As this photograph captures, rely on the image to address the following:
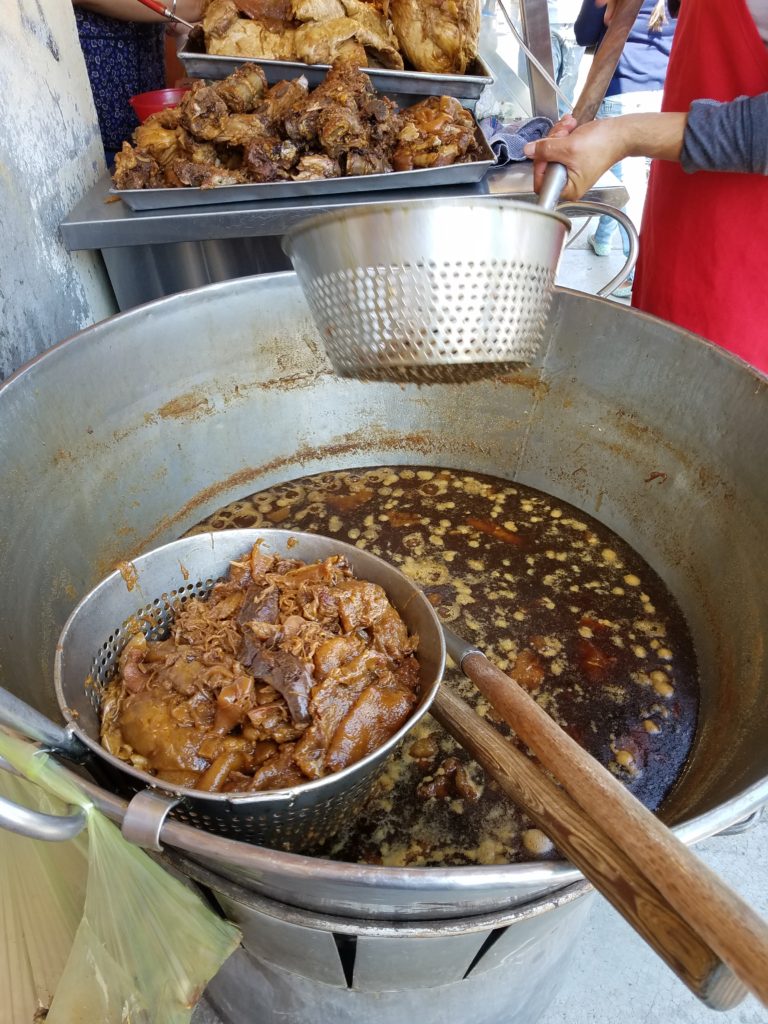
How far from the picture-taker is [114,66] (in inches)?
113

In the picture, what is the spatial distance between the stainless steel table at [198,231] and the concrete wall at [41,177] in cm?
7

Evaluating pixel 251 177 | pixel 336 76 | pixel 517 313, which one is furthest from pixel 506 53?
pixel 517 313

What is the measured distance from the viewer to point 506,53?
5.14 m

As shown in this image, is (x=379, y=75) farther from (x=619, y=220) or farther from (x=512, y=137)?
(x=619, y=220)

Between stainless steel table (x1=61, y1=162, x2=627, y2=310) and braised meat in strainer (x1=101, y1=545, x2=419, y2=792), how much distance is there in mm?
1156

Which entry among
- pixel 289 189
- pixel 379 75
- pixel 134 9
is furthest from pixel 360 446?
pixel 134 9

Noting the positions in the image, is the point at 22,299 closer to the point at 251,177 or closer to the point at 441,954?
the point at 251,177

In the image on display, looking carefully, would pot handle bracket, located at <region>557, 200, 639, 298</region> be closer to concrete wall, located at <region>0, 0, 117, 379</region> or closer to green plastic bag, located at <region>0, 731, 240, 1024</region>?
concrete wall, located at <region>0, 0, 117, 379</region>

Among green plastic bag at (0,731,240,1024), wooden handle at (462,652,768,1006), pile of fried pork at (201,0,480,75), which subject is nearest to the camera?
wooden handle at (462,652,768,1006)

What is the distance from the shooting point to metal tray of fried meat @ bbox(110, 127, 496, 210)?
1902mm

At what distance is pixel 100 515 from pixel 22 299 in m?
0.63

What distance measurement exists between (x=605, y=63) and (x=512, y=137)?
2.18ft

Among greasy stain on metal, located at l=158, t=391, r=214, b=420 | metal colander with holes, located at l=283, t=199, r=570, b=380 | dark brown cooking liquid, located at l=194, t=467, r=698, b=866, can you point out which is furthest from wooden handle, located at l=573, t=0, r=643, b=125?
greasy stain on metal, located at l=158, t=391, r=214, b=420

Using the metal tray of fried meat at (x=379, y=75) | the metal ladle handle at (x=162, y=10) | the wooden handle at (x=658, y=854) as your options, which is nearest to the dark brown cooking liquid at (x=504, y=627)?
the wooden handle at (x=658, y=854)
